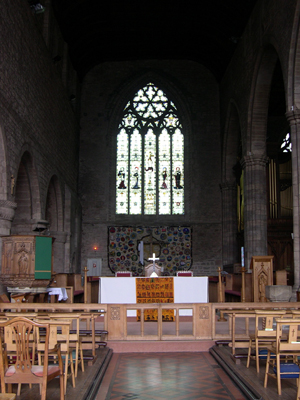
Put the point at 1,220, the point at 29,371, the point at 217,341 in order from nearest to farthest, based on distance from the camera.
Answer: the point at 29,371 → the point at 217,341 → the point at 1,220

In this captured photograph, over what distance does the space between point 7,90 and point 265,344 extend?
689 cm

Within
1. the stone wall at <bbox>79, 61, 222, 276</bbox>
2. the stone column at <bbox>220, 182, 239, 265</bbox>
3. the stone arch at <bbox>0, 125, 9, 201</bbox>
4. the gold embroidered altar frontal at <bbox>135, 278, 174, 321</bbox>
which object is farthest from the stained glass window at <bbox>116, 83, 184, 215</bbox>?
the stone arch at <bbox>0, 125, 9, 201</bbox>

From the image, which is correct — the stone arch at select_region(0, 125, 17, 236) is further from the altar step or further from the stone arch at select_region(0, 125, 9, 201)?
the altar step

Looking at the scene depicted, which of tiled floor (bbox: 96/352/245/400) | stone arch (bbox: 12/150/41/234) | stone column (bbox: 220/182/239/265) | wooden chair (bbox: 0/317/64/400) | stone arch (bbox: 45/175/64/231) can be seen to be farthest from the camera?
stone column (bbox: 220/182/239/265)

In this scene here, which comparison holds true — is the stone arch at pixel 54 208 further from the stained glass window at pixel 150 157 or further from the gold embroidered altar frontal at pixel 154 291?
the gold embroidered altar frontal at pixel 154 291

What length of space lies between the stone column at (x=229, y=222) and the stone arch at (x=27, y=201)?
25.7 ft

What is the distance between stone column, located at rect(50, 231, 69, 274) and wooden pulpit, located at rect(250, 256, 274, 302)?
24.6 feet

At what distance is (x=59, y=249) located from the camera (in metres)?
15.4

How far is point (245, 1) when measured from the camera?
1348 centimetres

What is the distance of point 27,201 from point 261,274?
19.7 feet

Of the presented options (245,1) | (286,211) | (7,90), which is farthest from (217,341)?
(245,1)

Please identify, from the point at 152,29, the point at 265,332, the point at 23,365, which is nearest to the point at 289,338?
the point at 265,332

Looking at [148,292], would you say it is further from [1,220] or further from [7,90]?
[7,90]

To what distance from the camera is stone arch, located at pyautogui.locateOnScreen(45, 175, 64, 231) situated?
15.0 meters
